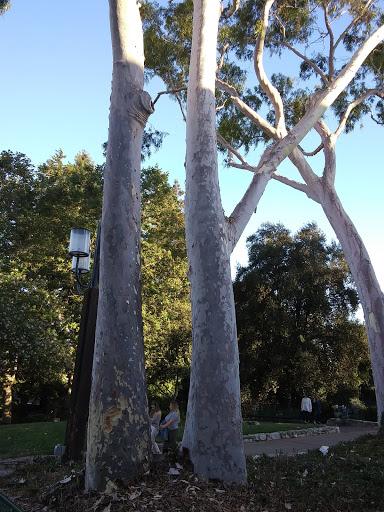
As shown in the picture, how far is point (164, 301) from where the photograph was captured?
20.8m

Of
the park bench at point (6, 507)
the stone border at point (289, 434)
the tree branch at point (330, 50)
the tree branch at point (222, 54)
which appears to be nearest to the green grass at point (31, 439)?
the stone border at point (289, 434)

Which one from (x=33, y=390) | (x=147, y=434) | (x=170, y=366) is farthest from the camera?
(x=33, y=390)

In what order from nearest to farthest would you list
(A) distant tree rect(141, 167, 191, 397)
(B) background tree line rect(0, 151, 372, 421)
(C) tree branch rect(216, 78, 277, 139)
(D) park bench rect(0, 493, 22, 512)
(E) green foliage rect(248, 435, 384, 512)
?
1. (D) park bench rect(0, 493, 22, 512)
2. (E) green foliage rect(248, 435, 384, 512)
3. (C) tree branch rect(216, 78, 277, 139)
4. (B) background tree line rect(0, 151, 372, 421)
5. (A) distant tree rect(141, 167, 191, 397)

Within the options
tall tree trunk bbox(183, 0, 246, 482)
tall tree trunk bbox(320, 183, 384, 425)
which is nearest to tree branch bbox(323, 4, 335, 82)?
tall tree trunk bbox(320, 183, 384, 425)

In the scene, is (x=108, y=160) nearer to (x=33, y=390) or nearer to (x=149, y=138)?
(x=149, y=138)

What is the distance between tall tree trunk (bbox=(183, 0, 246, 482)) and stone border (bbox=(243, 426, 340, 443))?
8.07 meters

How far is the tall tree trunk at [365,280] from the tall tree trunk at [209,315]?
7.45 m

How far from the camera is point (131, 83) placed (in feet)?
19.4

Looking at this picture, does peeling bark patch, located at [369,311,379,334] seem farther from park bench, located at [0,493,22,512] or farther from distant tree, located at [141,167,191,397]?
park bench, located at [0,493,22,512]

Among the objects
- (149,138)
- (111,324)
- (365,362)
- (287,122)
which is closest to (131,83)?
(111,324)

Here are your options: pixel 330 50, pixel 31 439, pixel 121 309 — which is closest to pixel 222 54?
pixel 330 50

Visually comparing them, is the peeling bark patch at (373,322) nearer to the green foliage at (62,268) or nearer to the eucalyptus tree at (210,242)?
the eucalyptus tree at (210,242)

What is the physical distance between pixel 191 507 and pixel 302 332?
22.1m

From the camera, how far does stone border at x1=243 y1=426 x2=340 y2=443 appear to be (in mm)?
12824
